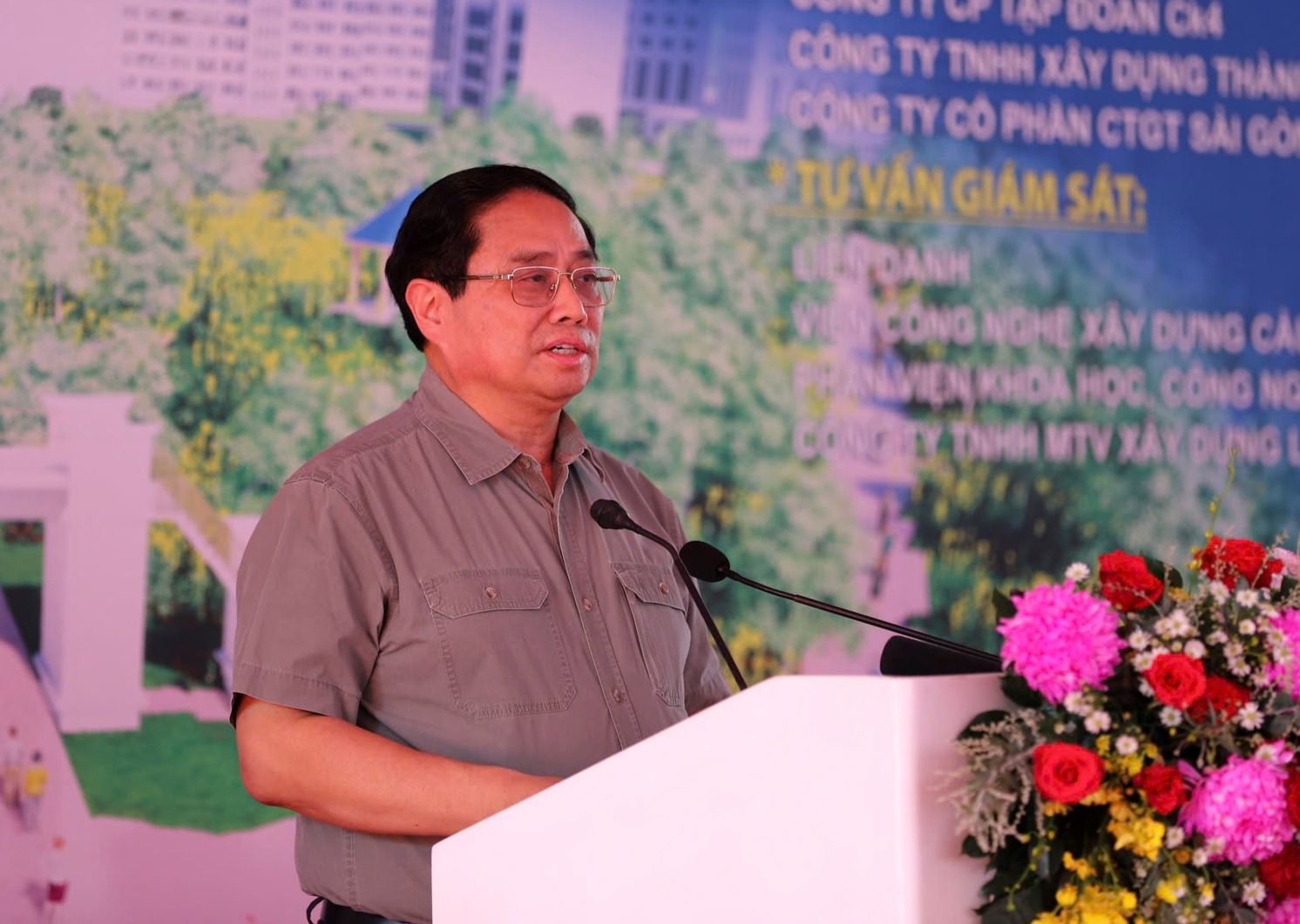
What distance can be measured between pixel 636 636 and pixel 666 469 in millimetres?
1892

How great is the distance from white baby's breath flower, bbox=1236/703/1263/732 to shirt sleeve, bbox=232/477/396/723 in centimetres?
105

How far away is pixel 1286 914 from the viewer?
135 centimetres

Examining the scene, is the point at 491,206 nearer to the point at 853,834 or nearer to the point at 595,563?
the point at 595,563

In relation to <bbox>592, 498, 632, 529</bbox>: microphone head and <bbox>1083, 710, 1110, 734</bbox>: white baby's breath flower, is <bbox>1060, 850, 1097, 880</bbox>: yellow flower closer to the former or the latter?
<bbox>1083, 710, 1110, 734</bbox>: white baby's breath flower

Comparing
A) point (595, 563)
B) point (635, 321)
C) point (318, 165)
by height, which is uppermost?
point (318, 165)

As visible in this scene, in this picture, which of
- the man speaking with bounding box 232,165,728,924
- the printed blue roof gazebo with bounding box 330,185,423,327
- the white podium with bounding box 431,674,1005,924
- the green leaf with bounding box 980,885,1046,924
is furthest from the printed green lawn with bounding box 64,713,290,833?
the green leaf with bounding box 980,885,1046,924

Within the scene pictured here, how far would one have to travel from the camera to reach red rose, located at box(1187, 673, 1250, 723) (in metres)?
1.31

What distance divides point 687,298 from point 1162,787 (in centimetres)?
289

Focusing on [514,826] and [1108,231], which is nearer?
[514,826]

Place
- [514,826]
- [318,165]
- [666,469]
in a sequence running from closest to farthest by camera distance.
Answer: [514,826]
[318,165]
[666,469]

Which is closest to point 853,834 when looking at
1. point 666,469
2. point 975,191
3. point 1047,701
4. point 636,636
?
point 1047,701

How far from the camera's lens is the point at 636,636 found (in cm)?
214

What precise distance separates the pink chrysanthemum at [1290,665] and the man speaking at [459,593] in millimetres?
815

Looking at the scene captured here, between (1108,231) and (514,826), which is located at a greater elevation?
(1108,231)
